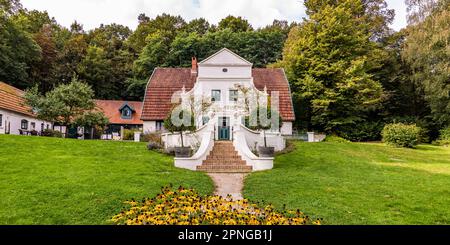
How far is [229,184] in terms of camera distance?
12.7 metres

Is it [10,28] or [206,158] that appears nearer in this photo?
[206,158]

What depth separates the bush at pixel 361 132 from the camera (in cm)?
3451

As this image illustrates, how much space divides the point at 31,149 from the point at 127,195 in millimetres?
9772

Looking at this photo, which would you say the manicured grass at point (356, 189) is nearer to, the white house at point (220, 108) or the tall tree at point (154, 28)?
the white house at point (220, 108)

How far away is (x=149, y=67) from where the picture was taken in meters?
48.4

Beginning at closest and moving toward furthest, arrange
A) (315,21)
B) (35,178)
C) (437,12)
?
(35,178) < (437,12) < (315,21)

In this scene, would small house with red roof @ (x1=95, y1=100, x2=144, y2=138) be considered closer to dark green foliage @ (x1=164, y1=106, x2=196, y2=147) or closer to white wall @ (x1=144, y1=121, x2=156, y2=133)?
white wall @ (x1=144, y1=121, x2=156, y2=133)

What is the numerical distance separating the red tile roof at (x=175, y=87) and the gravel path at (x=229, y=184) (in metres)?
13.7

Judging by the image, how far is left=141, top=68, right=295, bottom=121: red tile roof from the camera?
27922 millimetres

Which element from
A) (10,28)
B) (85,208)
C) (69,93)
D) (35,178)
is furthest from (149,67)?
(85,208)

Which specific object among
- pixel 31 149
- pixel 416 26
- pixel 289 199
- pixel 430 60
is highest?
pixel 416 26

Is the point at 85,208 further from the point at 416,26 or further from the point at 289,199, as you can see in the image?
the point at 416,26

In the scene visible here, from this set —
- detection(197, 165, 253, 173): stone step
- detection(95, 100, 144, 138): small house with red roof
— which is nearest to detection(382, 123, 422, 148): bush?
detection(197, 165, 253, 173): stone step

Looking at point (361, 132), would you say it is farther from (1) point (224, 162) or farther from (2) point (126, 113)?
(2) point (126, 113)
